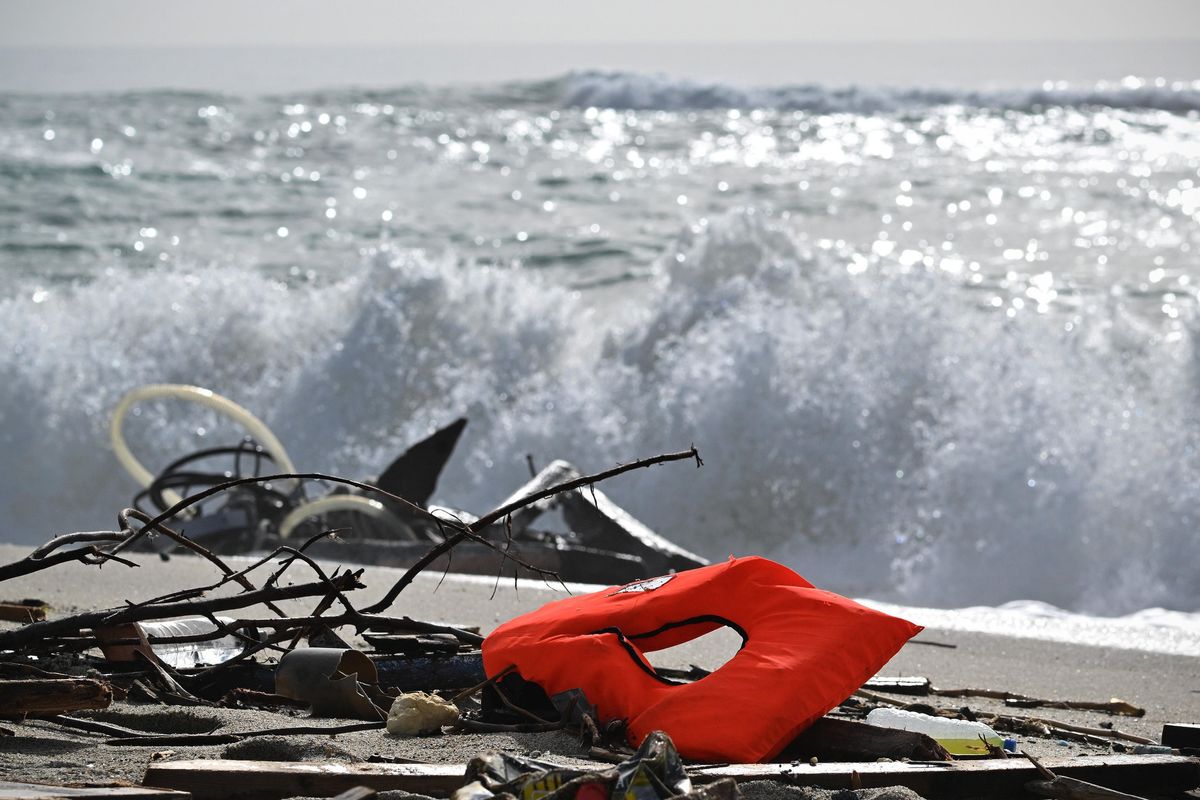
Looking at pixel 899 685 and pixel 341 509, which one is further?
pixel 341 509

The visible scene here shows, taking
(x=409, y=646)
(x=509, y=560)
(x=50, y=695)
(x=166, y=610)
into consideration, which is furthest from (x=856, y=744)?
(x=509, y=560)

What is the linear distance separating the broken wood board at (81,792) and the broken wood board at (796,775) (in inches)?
3.3

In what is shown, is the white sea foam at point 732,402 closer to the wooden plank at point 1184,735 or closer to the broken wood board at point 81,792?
the wooden plank at point 1184,735

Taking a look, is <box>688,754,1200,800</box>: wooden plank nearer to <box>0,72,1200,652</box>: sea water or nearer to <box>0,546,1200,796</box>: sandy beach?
<box>0,546,1200,796</box>: sandy beach

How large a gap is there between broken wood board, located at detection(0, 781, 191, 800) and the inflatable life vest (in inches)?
31.2

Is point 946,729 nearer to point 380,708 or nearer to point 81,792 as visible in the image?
point 380,708

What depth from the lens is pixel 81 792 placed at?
180 cm

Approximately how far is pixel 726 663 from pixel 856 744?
11.5 inches

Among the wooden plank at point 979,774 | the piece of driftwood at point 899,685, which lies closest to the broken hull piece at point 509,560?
the piece of driftwood at point 899,685

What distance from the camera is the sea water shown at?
7.04m

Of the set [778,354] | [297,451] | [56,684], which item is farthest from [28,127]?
[56,684]

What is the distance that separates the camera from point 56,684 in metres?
2.28

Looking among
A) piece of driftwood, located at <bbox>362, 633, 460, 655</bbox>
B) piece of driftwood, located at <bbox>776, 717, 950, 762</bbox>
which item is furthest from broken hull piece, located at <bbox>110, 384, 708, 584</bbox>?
piece of driftwood, located at <bbox>776, 717, 950, 762</bbox>

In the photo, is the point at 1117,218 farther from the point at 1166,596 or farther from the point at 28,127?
the point at 28,127
